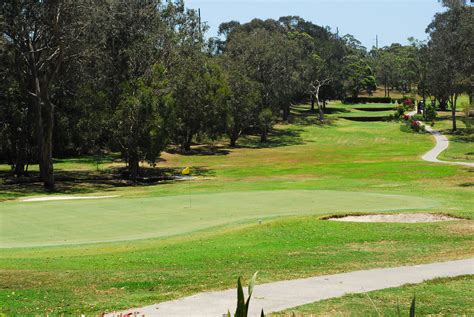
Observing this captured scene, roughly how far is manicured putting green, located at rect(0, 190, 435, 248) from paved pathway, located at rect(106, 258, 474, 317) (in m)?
8.89

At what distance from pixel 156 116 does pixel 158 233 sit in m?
33.3

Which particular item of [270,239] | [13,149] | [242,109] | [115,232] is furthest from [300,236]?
[242,109]

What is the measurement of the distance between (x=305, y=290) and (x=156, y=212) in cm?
1481

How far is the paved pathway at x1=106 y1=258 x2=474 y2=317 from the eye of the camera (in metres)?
10.7

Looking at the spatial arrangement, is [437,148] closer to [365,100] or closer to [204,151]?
[204,151]

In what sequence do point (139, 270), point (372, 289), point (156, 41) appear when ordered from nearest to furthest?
point (372, 289)
point (139, 270)
point (156, 41)

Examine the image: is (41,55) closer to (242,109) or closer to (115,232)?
(115,232)

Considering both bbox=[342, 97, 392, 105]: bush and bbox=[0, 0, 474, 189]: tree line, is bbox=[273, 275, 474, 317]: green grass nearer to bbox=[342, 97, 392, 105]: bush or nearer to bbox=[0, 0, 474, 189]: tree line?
bbox=[0, 0, 474, 189]: tree line

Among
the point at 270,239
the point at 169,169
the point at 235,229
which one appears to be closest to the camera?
the point at 270,239

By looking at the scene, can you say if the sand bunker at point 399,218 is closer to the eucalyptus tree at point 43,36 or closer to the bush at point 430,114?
the eucalyptus tree at point 43,36

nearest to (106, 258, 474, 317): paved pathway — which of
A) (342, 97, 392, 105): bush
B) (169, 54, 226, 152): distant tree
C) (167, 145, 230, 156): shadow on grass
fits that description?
(169, 54, 226, 152): distant tree

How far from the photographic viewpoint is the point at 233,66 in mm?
94500

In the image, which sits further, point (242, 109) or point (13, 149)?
point (242, 109)

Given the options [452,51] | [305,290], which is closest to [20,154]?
[452,51]
